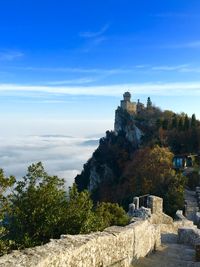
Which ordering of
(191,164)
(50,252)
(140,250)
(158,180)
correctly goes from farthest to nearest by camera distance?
(191,164) → (158,180) → (140,250) → (50,252)

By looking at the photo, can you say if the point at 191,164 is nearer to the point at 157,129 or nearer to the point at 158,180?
the point at 157,129

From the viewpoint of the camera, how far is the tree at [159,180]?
45.4m

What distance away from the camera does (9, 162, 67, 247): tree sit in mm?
17422

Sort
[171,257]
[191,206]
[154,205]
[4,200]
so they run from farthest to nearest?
[191,206], [154,205], [171,257], [4,200]

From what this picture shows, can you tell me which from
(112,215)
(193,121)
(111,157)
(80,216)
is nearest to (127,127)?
(111,157)

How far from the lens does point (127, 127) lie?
107 metres

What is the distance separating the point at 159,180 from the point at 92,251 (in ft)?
134

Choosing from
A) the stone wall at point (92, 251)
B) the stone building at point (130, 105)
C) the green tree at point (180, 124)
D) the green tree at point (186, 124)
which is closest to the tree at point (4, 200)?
the stone wall at point (92, 251)

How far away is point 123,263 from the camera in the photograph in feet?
52.4

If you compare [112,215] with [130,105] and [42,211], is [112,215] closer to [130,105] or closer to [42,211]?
[42,211]

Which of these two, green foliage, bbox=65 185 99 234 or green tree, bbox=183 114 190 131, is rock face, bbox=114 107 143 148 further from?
green foliage, bbox=65 185 99 234

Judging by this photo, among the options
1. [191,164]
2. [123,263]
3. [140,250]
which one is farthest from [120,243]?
[191,164]

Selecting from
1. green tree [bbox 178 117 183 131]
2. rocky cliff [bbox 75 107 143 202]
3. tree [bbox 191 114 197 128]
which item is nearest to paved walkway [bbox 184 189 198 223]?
rocky cliff [bbox 75 107 143 202]

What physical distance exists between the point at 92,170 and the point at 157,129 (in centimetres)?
1843
